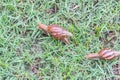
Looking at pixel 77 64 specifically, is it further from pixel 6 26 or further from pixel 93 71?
pixel 6 26

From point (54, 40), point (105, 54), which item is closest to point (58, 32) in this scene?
point (54, 40)

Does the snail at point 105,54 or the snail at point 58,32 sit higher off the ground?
the snail at point 58,32

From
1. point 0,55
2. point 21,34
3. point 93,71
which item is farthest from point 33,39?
point 93,71

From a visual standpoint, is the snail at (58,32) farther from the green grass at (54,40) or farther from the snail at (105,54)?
the snail at (105,54)

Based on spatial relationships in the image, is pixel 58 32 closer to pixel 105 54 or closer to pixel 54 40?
pixel 54 40

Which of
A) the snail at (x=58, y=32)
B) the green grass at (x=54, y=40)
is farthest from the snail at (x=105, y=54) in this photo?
the snail at (x=58, y=32)

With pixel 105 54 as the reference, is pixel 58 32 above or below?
above
